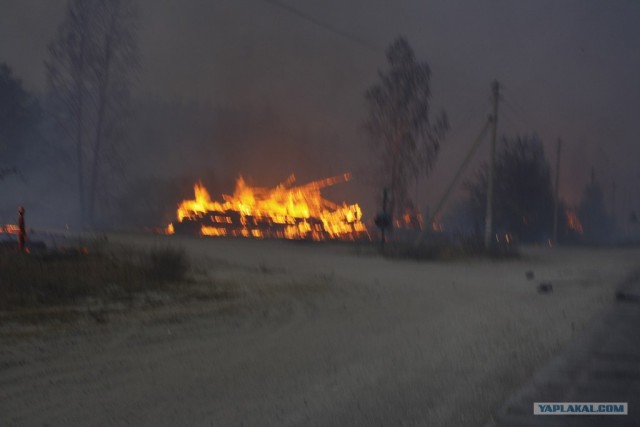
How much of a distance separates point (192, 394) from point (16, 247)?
11236 millimetres

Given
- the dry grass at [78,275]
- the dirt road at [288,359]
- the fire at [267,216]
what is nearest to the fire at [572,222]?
the fire at [267,216]

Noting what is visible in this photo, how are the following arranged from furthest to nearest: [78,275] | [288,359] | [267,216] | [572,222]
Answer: [572,222], [267,216], [78,275], [288,359]

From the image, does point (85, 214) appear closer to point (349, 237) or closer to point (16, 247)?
point (349, 237)

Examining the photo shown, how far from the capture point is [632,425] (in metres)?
6.41

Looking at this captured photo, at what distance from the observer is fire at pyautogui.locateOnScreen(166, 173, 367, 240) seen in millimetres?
42125

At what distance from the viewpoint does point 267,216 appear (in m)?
44.0

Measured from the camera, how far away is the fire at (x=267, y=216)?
42125 millimetres

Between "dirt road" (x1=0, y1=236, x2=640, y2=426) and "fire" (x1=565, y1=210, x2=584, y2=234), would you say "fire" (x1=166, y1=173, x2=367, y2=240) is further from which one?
"fire" (x1=565, y1=210, x2=584, y2=234)

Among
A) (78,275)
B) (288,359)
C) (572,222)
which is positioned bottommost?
(288,359)

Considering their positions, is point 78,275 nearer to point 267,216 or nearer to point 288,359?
point 288,359

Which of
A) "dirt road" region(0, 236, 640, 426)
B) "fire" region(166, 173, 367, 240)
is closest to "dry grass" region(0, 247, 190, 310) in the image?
"dirt road" region(0, 236, 640, 426)

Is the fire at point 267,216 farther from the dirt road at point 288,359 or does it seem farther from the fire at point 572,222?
the fire at point 572,222

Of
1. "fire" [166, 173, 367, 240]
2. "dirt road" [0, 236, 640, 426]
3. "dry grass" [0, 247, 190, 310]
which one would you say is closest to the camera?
"dirt road" [0, 236, 640, 426]

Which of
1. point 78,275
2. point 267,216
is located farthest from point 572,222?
point 78,275
